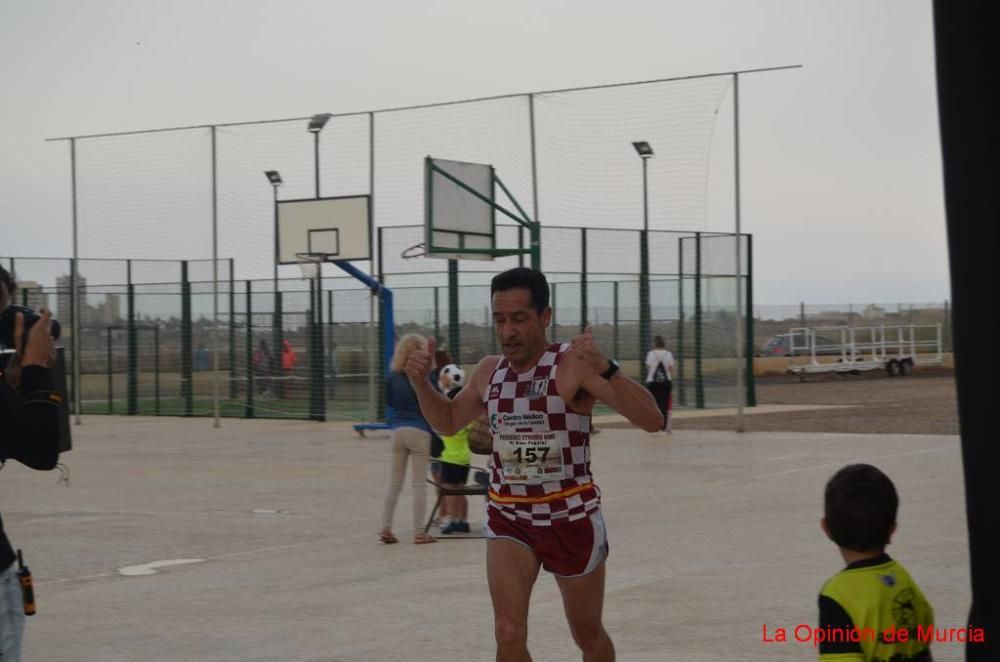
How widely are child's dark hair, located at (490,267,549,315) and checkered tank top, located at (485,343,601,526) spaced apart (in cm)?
21

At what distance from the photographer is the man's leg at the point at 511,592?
17.9 feet

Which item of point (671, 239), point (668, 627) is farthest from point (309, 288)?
point (668, 627)

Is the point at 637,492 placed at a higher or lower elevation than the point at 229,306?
lower

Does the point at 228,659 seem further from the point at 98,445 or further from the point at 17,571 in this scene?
the point at 98,445

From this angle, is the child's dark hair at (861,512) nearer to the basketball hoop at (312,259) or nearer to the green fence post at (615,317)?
the basketball hoop at (312,259)

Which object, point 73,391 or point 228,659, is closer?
point 228,659

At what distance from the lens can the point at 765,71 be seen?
24656mm

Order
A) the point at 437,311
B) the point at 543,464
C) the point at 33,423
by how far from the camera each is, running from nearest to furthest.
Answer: the point at 33,423
the point at 543,464
the point at 437,311

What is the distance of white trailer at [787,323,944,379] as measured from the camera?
168 feet

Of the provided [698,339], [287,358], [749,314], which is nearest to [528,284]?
[749,314]

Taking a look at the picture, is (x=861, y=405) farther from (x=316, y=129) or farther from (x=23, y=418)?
(x=23, y=418)

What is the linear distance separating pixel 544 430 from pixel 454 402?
0.57 metres

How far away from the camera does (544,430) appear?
5695 mm

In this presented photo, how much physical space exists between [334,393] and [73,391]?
5.86 meters
